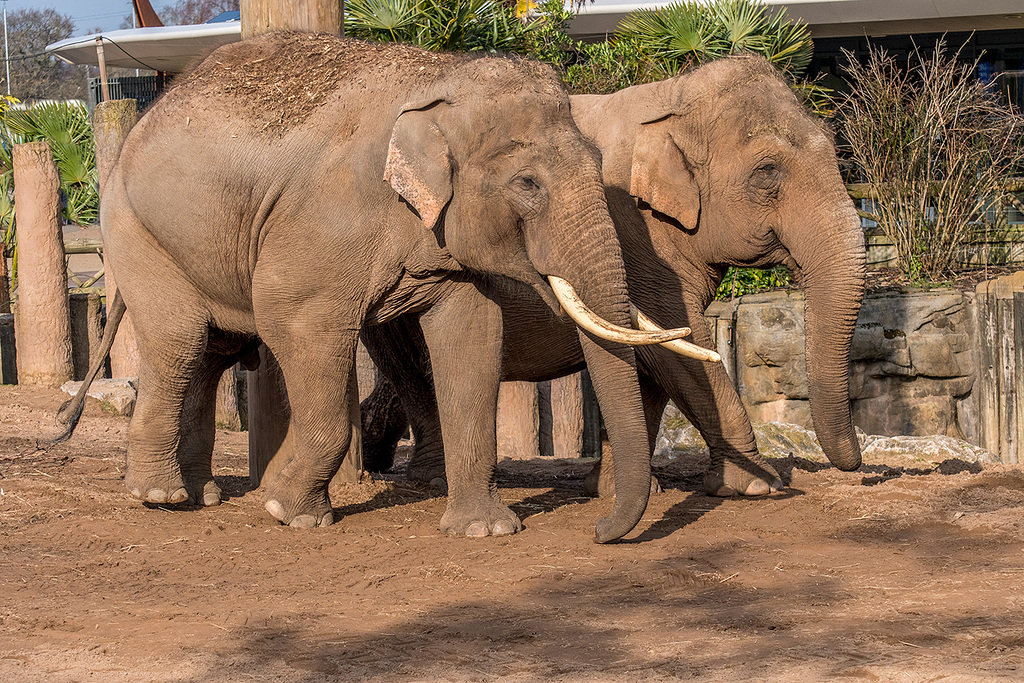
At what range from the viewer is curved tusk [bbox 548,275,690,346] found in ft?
15.9

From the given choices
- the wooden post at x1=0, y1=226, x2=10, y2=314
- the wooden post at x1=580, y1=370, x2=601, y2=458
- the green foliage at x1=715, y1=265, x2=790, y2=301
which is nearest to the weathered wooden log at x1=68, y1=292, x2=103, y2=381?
the wooden post at x1=0, y1=226, x2=10, y2=314

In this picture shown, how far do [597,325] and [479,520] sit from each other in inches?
44.3

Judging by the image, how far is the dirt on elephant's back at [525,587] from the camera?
370cm

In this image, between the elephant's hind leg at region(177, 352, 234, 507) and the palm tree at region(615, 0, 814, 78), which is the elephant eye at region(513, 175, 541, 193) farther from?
the palm tree at region(615, 0, 814, 78)

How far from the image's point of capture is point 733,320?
11.6m

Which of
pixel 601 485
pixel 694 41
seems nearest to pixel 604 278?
pixel 601 485

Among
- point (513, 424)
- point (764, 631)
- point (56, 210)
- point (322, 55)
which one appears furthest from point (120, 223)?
point (56, 210)

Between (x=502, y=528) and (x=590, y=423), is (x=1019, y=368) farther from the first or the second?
(x=502, y=528)

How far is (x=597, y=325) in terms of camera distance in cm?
493

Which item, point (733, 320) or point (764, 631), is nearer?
point (764, 631)

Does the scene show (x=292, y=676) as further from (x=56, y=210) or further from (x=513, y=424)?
(x=56, y=210)

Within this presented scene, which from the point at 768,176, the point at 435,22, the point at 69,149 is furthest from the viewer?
the point at 69,149

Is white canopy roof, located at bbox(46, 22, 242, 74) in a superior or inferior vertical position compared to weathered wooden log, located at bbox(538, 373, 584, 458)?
superior

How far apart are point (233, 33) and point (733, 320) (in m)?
10.2
